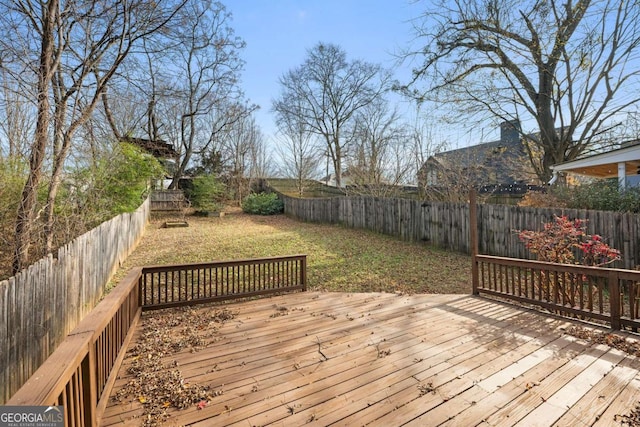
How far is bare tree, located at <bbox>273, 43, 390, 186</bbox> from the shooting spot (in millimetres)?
19391

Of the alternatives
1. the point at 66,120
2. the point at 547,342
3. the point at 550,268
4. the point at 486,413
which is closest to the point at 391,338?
the point at 486,413

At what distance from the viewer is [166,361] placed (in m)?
2.56

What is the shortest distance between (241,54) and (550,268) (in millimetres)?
13547

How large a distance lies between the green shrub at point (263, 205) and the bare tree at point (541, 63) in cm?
894

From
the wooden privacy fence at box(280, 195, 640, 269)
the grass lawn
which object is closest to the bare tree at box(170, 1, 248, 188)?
the grass lawn

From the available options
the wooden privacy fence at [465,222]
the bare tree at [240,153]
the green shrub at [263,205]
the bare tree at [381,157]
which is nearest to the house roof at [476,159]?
the bare tree at [381,157]

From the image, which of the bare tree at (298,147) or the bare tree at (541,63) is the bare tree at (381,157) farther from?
the bare tree at (298,147)

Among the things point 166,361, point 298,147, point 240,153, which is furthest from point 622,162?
point 240,153

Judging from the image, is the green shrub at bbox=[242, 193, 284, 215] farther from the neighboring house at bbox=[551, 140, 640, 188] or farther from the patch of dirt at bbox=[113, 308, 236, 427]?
the patch of dirt at bbox=[113, 308, 236, 427]

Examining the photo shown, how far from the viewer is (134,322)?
3275mm

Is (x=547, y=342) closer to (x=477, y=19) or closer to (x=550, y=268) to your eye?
(x=550, y=268)

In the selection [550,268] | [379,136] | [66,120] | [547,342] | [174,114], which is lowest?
[547,342]

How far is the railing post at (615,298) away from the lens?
3.05 metres

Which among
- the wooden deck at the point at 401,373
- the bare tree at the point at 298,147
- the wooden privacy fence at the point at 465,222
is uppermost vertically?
the bare tree at the point at 298,147
